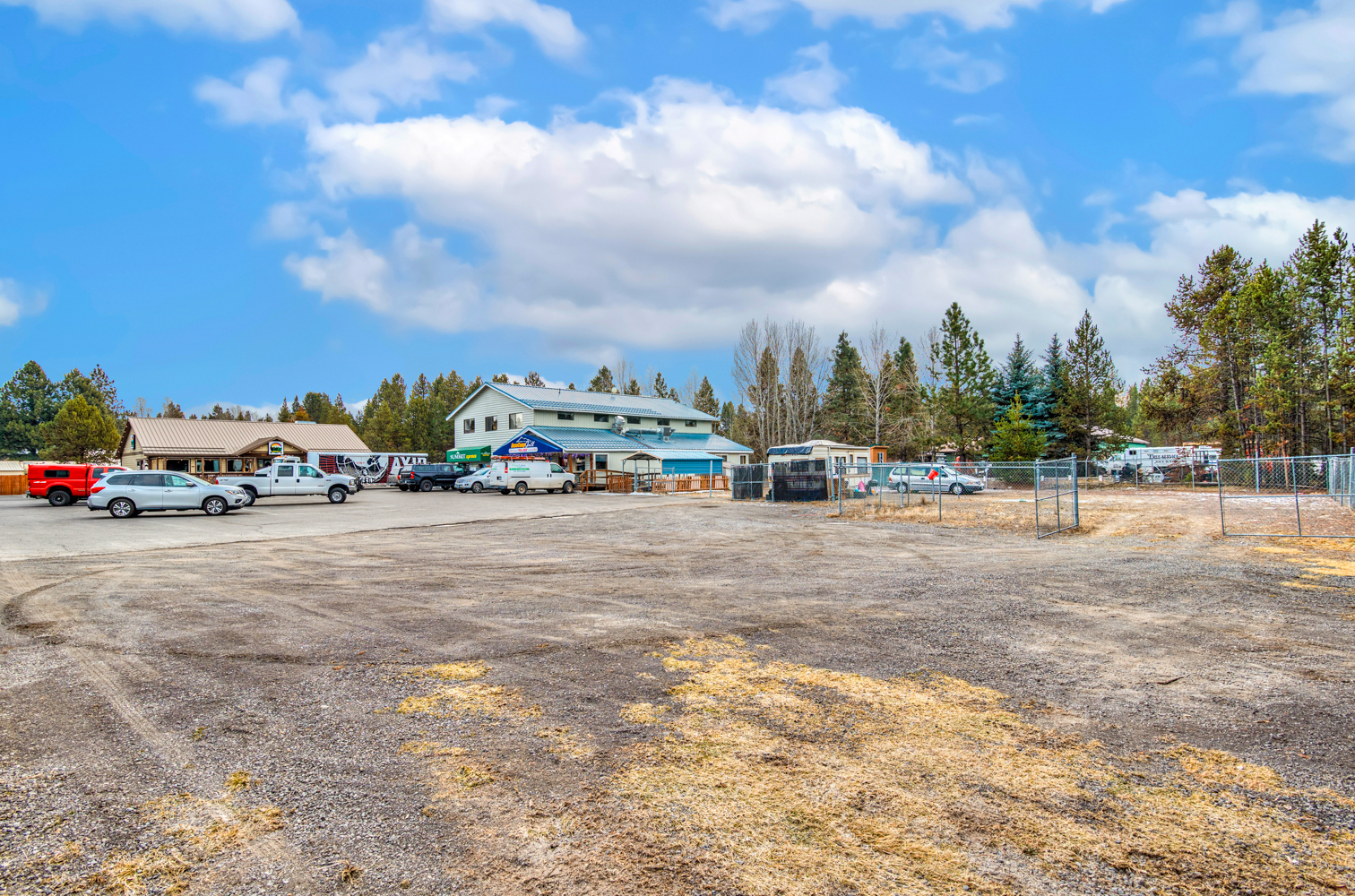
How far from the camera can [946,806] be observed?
370 centimetres

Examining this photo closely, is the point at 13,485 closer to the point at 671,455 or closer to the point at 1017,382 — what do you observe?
the point at 671,455

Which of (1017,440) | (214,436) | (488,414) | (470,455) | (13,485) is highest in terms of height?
(488,414)

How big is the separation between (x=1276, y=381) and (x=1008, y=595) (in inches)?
1353

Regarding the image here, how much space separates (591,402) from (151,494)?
3343 centimetres

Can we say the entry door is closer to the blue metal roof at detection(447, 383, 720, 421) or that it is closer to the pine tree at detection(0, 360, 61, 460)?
the blue metal roof at detection(447, 383, 720, 421)

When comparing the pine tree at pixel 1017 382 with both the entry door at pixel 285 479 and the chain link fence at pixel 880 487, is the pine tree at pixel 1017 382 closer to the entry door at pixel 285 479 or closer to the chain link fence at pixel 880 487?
the chain link fence at pixel 880 487

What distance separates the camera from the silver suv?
23516 mm

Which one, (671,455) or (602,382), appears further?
(602,382)

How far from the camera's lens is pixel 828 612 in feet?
27.8

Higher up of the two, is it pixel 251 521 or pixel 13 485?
pixel 13 485

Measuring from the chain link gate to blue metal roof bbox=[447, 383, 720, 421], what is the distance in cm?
3368

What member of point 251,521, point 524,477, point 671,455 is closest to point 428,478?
point 524,477

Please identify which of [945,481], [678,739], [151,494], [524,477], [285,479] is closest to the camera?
[678,739]

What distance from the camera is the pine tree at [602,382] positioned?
92000 millimetres
